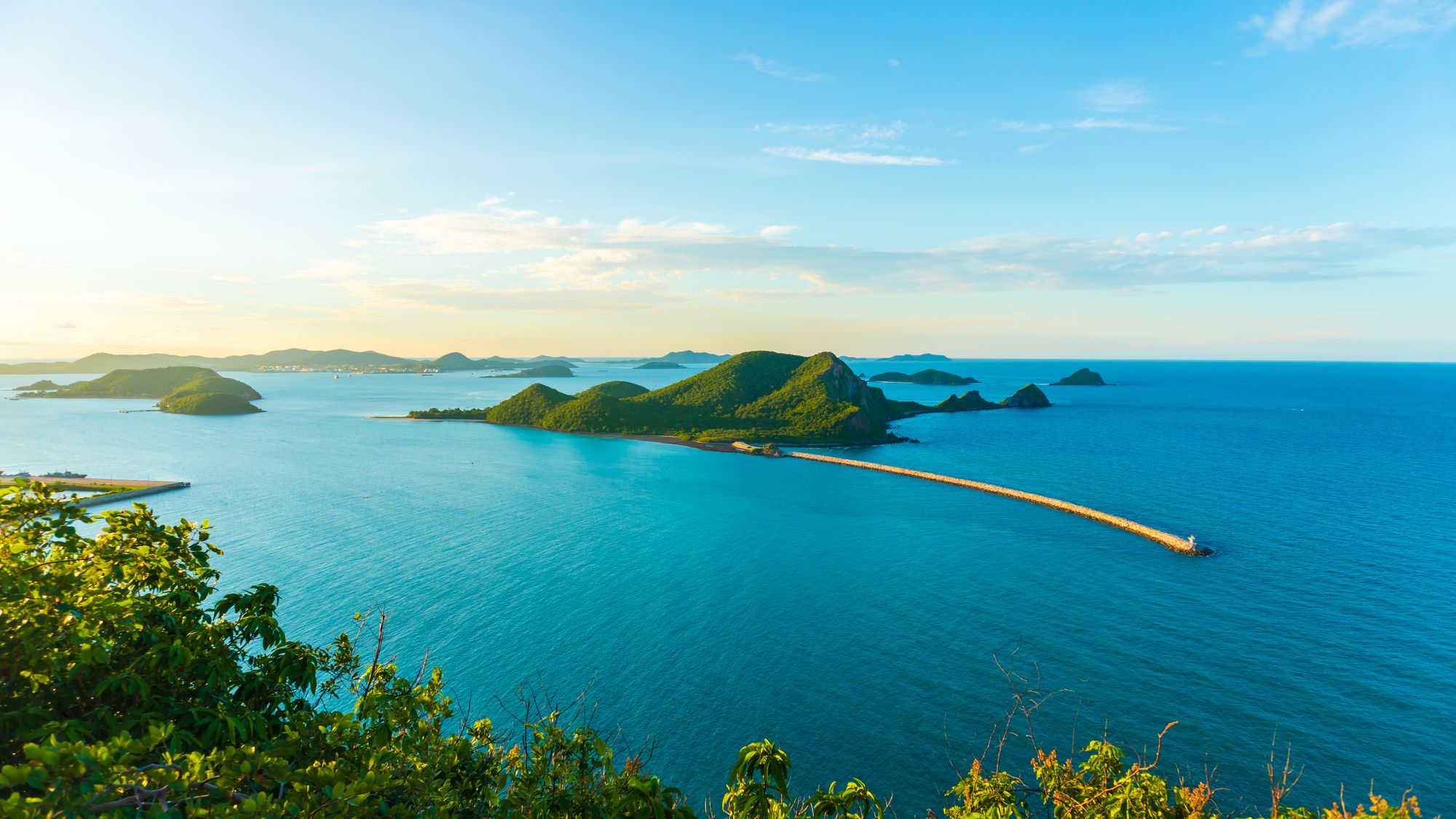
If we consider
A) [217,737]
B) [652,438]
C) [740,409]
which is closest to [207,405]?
[652,438]

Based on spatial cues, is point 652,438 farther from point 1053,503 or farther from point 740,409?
point 1053,503

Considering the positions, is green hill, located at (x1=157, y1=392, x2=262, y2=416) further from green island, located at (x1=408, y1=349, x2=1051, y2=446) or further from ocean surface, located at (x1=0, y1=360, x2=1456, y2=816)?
ocean surface, located at (x1=0, y1=360, x2=1456, y2=816)

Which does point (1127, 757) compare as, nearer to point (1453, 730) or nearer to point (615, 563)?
point (1453, 730)

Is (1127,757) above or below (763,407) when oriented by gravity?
below

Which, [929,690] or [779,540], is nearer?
[929,690]

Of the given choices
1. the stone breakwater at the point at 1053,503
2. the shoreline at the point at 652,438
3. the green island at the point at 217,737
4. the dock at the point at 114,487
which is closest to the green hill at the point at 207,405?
the shoreline at the point at 652,438

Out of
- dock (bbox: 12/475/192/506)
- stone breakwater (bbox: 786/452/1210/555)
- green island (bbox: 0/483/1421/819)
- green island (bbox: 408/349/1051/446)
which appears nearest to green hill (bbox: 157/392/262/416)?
green island (bbox: 408/349/1051/446)

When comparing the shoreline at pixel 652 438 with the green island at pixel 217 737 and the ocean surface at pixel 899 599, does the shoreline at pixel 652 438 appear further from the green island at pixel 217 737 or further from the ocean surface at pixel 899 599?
the green island at pixel 217 737


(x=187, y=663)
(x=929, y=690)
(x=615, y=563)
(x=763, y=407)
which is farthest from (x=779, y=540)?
(x=763, y=407)
